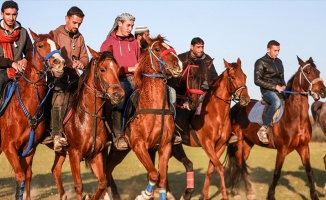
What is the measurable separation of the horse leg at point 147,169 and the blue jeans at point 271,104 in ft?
16.2

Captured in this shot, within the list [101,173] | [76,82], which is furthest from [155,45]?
[101,173]

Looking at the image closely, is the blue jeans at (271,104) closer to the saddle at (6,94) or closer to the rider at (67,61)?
the rider at (67,61)

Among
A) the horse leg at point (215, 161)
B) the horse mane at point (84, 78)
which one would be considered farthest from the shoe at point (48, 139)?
the horse leg at point (215, 161)

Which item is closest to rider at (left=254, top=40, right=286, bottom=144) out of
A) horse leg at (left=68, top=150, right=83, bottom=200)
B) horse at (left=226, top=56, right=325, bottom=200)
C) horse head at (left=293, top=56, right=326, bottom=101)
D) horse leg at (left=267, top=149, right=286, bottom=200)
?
horse at (left=226, top=56, right=325, bottom=200)

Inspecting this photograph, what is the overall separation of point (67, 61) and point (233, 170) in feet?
21.1

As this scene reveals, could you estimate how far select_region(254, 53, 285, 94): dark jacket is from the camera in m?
15.1

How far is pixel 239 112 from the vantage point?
16.4m

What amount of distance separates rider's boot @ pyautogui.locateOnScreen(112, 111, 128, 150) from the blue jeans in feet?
15.8

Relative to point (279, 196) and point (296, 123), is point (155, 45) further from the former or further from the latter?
point (279, 196)

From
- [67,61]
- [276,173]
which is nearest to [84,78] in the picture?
[67,61]

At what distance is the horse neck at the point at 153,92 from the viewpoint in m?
10.9

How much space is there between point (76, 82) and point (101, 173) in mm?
2101

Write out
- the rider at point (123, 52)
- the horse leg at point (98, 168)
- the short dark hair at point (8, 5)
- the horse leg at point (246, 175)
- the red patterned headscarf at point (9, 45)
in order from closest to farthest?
the horse leg at point (98, 168) < the short dark hair at point (8, 5) < the red patterned headscarf at point (9, 45) < the rider at point (123, 52) < the horse leg at point (246, 175)

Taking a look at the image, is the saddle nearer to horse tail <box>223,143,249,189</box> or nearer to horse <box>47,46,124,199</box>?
horse <box>47,46,124,199</box>
